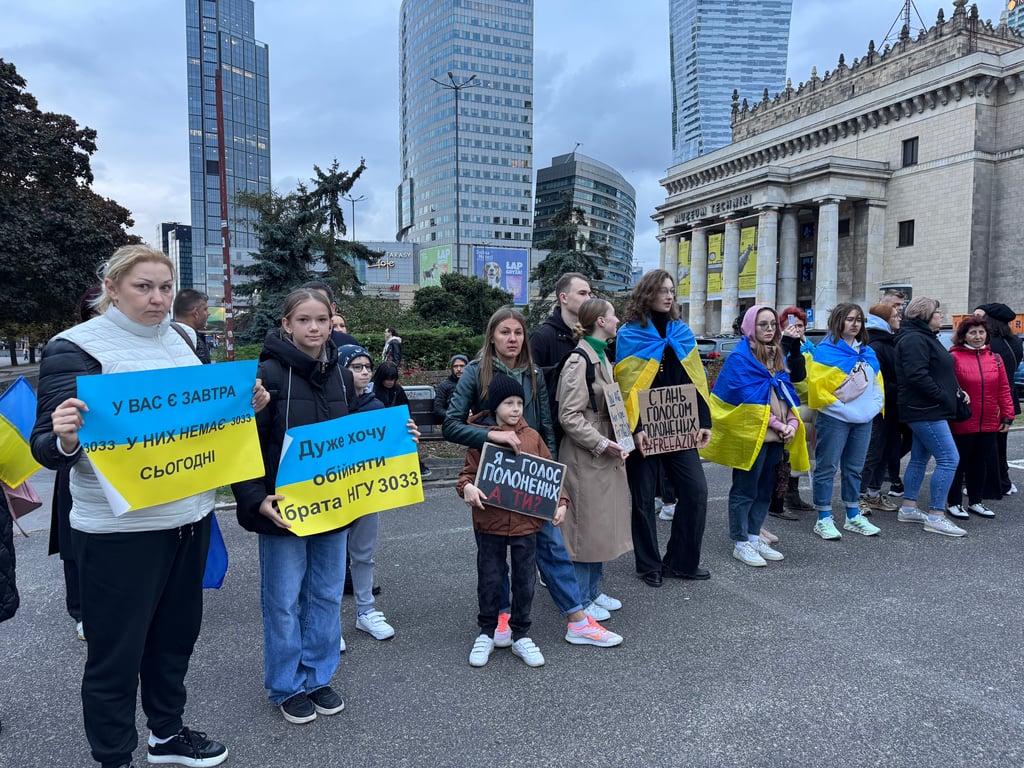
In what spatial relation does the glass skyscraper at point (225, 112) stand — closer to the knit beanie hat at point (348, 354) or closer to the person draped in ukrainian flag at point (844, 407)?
the knit beanie hat at point (348, 354)

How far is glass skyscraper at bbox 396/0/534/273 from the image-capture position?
124688 millimetres

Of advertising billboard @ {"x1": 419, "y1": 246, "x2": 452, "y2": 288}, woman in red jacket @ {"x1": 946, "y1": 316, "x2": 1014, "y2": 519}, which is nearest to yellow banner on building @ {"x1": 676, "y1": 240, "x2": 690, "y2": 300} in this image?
advertising billboard @ {"x1": 419, "y1": 246, "x2": 452, "y2": 288}

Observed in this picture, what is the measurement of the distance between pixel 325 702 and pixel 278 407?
56.1 inches

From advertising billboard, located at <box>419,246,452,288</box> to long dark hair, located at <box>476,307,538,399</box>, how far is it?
73.5m

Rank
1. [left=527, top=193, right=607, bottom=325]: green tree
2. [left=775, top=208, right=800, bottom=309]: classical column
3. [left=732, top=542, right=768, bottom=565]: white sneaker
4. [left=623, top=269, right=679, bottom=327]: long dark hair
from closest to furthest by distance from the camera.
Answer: [left=623, top=269, right=679, bottom=327]: long dark hair, [left=732, top=542, right=768, bottom=565]: white sneaker, [left=527, top=193, right=607, bottom=325]: green tree, [left=775, top=208, right=800, bottom=309]: classical column

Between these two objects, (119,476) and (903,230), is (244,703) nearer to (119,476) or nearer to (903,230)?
(119,476)

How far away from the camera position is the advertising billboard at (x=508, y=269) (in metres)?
55.8

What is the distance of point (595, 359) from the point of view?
4.12 meters

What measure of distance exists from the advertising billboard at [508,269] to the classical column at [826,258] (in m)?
23.2

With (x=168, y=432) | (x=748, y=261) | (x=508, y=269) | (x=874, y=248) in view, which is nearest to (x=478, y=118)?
(x=508, y=269)

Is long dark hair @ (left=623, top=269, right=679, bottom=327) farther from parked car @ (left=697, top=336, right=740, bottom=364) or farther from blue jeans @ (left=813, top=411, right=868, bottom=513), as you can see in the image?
parked car @ (left=697, top=336, right=740, bottom=364)

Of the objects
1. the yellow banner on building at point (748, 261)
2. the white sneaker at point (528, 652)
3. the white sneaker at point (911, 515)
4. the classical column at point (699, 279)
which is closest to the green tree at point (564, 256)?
the yellow banner on building at point (748, 261)

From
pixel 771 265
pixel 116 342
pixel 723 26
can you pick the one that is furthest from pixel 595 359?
pixel 723 26

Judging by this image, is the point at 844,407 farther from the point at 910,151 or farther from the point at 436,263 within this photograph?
the point at 436,263
